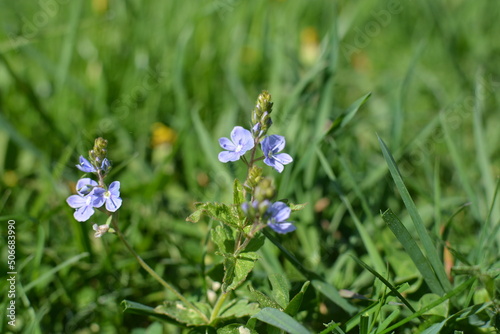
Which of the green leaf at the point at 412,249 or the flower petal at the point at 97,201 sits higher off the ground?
the flower petal at the point at 97,201

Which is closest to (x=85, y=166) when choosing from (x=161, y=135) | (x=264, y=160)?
(x=264, y=160)

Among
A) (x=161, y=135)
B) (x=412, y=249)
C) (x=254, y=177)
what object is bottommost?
(x=412, y=249)

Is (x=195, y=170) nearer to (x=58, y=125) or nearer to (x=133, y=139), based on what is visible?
(x=133, y=139)

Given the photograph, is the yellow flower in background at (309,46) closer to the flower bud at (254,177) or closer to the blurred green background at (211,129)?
the blurred green background at (211,129)

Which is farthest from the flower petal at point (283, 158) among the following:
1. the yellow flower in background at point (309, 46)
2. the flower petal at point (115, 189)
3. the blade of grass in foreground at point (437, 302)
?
the yellow flower in background at point (309, 46)

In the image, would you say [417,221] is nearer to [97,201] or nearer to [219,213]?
[219,213]

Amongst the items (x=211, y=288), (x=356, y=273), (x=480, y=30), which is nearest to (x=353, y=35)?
(x=480, y=30)

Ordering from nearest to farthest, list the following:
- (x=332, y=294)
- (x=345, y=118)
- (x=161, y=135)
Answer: (x=332, y=294) → (x=345, y=118) → (x=161, y=135)
